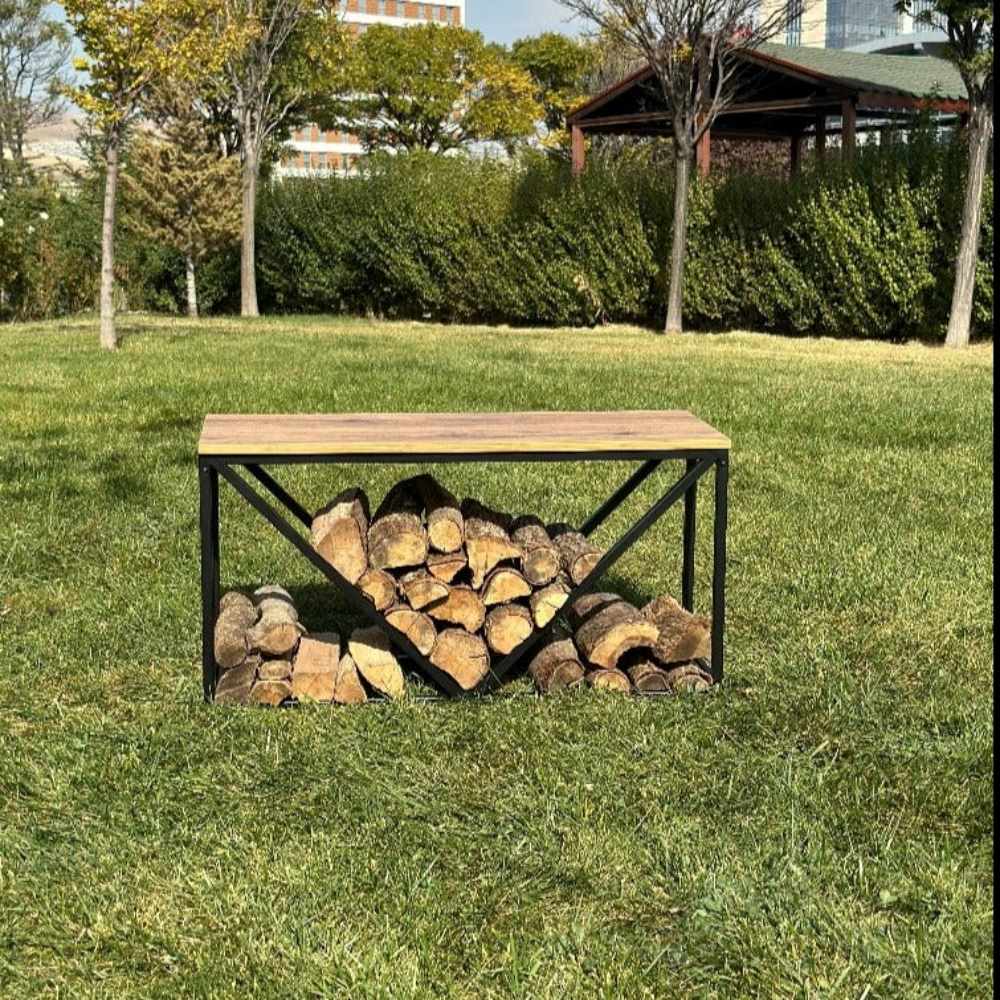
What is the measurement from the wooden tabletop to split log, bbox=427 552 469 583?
0.37 meters

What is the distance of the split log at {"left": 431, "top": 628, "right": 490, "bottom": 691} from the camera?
372cm

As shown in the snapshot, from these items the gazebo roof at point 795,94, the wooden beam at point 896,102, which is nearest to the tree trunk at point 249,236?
the gazebo roof at point 795,94

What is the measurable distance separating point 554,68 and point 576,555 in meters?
48.1

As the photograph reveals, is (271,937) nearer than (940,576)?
Yes

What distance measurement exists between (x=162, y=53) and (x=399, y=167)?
998cm

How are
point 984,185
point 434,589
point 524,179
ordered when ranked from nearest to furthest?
point 434,589 < point 984,185 < point 524,179

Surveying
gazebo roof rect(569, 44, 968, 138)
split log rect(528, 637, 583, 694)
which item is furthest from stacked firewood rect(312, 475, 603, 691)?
gazebo roof rect(569, 44, 968, 138)

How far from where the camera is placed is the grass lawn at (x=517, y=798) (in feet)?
7.90

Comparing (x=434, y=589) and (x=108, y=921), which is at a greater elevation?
(x=434, y=589)

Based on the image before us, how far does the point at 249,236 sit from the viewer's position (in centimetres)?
2239

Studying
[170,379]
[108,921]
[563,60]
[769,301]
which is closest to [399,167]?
[769,301]

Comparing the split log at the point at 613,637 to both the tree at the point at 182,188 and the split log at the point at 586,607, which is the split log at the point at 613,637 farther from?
the tree at the point at 182,188

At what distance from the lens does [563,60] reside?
48562 mm

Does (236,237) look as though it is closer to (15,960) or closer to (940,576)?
(940,576)
